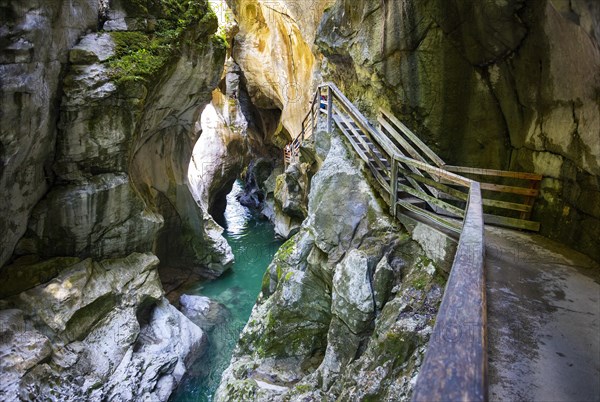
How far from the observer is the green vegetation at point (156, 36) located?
9008 millimetres

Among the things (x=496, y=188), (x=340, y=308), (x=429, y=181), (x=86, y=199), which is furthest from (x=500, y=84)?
(x=86, y=199)

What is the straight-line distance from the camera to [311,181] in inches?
355

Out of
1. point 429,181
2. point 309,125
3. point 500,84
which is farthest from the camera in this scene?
point 309,125

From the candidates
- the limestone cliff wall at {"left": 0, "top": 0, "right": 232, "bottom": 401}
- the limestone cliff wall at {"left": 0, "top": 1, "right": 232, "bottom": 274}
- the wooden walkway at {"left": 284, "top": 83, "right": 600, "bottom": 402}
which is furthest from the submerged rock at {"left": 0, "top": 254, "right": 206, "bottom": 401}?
the wooden walkway at {"left": 284, "top": 83, "right": 600, "bottom": 402}

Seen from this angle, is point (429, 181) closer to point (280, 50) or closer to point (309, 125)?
point (309, 125)

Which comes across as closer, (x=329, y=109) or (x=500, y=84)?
(x=500, y=84)

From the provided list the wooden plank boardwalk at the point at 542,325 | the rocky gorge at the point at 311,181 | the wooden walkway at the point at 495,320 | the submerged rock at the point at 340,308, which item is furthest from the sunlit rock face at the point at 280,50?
the wooden plank boardwalk at the point at 542,325

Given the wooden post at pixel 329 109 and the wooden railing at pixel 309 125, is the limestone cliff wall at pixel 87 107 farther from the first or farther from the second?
the wooden post at pixel 329 109

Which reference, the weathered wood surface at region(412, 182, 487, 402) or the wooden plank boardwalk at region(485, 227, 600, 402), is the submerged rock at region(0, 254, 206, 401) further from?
the weathered wood surface at region(412, 182, 487, 402)

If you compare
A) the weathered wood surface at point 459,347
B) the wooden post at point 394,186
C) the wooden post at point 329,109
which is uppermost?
the wooden post at point 329,109

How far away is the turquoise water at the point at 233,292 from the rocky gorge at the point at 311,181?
0.56 meters

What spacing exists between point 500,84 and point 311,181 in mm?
4647

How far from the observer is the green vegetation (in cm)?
901

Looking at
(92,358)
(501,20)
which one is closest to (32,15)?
(92,358)
